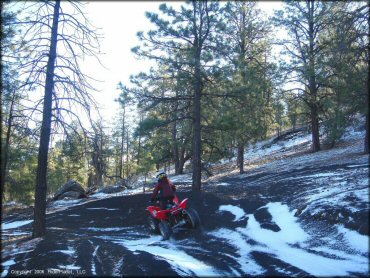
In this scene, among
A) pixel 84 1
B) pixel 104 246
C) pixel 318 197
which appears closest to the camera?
pixel 104 246

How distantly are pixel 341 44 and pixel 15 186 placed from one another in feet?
40.9

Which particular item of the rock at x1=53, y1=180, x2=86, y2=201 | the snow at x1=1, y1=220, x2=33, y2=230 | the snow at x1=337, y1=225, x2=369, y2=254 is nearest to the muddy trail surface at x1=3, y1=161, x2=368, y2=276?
the snow at x1=337, y1=225, x2=369, y2=254

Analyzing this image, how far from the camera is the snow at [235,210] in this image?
10.1 metres

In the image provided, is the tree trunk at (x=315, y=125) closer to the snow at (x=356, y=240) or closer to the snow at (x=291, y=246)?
the snow at (x=291, y=246)

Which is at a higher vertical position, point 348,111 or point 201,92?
point 201,92

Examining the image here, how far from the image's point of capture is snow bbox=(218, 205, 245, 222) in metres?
10.1

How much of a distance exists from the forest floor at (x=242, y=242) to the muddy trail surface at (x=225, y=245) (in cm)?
2

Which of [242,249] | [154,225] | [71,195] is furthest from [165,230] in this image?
[71,195]

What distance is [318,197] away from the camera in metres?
9.45

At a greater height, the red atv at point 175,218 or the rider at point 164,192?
the rider at point 164,192

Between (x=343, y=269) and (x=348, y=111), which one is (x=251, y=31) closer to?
(x=348, y=111)

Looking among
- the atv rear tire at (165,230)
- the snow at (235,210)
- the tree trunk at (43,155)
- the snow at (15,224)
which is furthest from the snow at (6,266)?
the snow at (15,224)

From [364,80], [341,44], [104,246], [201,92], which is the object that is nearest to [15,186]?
[104,246]

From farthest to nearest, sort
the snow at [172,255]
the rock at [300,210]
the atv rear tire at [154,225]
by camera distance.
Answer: the atv rear tire at [154,225] → the rock at [300,210] → the snow at [172,255]
